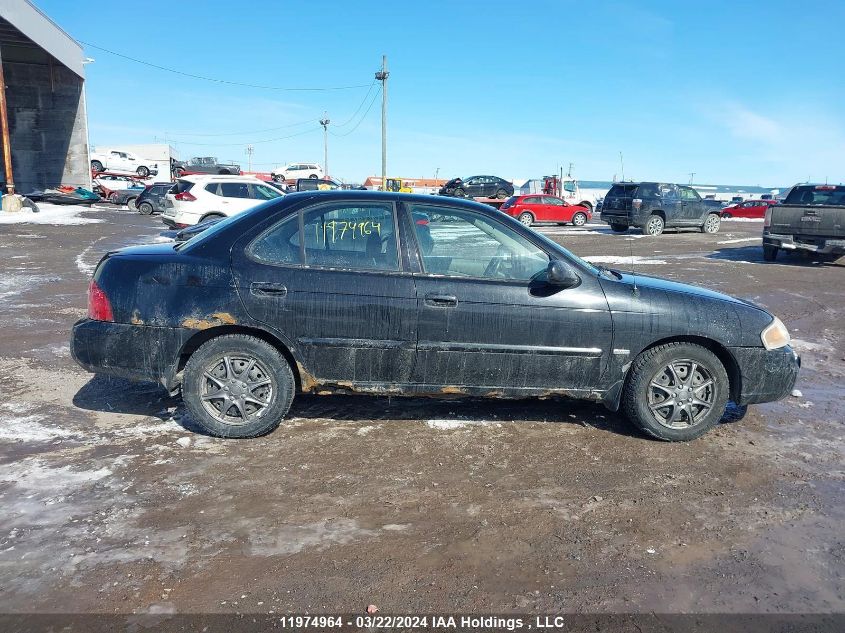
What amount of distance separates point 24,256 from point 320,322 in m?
12.6

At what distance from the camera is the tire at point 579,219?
95.8 feet

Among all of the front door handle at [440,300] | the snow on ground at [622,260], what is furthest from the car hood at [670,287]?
the snow on ground at [622,260]

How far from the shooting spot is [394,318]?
161 inches

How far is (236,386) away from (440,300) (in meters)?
1.49

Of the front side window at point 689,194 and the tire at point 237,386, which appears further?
the front side window at point 689,194

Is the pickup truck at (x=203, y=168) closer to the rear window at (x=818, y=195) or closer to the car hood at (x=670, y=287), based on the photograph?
the rear window at (x=818, y=195)

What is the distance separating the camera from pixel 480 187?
1368 inches

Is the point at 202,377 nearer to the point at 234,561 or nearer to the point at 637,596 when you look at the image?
the point at 234,561

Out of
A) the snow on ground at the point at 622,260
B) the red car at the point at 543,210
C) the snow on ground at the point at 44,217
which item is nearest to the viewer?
the snow on ground at the point at 622,260

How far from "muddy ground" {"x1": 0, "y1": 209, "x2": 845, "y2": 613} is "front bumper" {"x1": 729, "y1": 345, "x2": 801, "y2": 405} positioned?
37cm

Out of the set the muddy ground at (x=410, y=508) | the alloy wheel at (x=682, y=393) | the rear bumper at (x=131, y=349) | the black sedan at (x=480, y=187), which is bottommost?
the muddy ground at (x=410, y=508)

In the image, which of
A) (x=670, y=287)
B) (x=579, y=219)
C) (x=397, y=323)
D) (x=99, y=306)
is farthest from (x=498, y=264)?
(x=579, y=219)

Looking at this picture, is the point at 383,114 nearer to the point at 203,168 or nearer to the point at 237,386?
the point at 203,168

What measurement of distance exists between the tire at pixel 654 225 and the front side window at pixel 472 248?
19.7 meters
